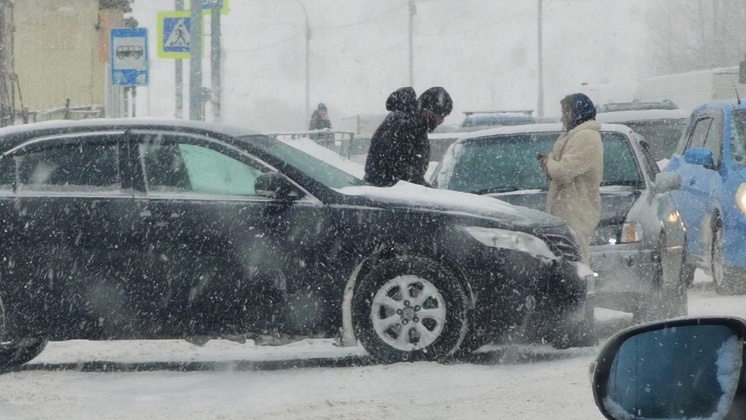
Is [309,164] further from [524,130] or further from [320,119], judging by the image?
[320,119]

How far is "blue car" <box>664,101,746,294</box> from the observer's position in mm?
12641

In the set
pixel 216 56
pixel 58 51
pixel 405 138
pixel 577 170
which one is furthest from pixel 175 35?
pixel 58 51

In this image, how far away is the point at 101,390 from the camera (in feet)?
25.2

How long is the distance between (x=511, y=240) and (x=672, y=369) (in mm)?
6340

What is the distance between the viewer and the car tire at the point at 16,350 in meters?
8.41

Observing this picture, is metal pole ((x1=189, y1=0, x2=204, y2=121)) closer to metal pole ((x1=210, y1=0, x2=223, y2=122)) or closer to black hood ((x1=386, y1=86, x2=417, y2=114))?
metal pole ((x1=210, y1=0, x2=223, y2=122))

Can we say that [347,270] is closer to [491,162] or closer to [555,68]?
[491,162]

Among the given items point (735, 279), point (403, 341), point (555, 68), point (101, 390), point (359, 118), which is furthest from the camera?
point (555, 68)

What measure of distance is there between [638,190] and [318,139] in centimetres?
2316

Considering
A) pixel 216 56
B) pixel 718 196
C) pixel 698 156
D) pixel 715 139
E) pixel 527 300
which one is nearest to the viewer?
pixel 527 300

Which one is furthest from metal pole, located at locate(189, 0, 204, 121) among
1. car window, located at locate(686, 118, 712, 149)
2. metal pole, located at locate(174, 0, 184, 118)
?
car window, located at locate(686, 118, 712, 149)

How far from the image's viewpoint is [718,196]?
12984 mm

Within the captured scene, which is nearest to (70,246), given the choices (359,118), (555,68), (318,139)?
(318,139)

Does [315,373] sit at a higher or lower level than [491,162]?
lower
